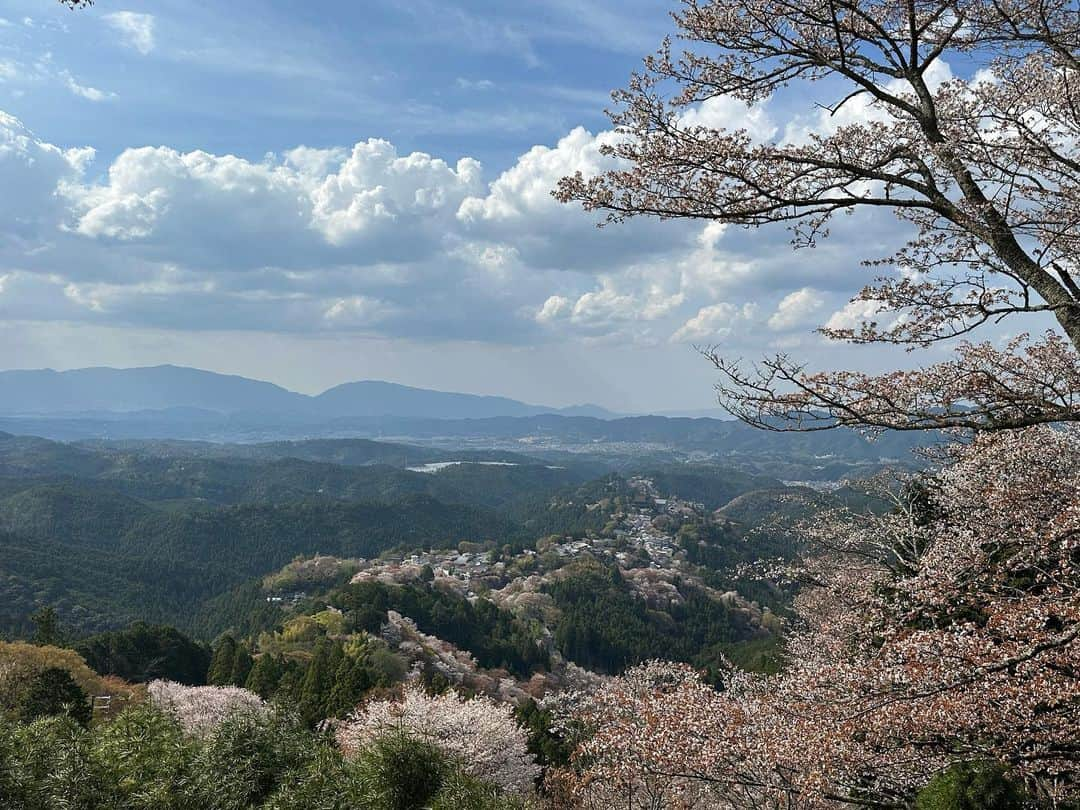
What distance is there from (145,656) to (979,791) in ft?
138

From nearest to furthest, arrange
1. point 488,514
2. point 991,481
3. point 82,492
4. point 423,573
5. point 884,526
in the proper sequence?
1. point 991,481
2. point 884,526
3. point 423,573
4. point 82,492
5. point 488,514

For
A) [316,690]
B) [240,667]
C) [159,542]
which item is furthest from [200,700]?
[159,542]

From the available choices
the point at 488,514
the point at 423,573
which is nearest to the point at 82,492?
the point at 488,514

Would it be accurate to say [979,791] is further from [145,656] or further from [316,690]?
[145,656]

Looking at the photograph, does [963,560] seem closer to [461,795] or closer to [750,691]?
[750,691]

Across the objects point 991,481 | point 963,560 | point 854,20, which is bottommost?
point 963,560

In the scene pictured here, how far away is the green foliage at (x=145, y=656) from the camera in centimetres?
3441

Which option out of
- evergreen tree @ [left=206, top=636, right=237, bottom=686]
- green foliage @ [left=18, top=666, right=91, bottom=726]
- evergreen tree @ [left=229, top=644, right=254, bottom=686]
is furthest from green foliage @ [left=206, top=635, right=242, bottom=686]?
green foliage @ [left=18, top=666, right=91, bottom=726]

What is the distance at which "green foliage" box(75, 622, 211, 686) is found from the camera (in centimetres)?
3441

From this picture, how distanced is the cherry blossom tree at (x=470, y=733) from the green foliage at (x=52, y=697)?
8.21 metres

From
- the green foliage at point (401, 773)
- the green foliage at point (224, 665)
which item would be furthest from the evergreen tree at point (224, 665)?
the green foliage at point (401, 773)

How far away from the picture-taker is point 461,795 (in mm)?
9992

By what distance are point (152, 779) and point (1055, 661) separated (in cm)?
1210

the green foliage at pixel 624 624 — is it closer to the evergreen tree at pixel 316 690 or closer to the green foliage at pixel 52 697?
the evergreen tree at pixel 316 690
